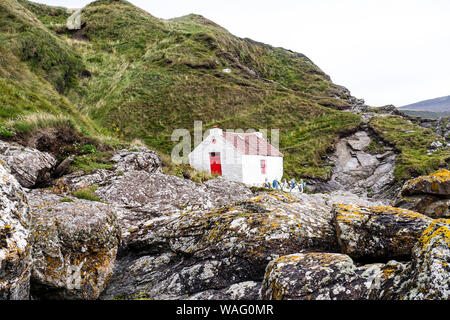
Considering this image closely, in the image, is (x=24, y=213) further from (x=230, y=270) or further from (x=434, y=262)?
(x=434, y=262)

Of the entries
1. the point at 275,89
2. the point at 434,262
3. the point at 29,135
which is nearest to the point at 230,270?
the point at 434,262

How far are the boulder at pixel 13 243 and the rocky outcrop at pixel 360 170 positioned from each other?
109 ft

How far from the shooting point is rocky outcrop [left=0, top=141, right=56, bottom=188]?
752cm

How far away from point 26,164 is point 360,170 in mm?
39015

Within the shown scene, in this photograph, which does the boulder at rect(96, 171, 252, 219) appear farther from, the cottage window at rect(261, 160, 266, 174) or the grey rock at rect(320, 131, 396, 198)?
the grey rock at rect(320, 131, 396, 198)

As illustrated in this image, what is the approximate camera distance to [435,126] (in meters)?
52.4

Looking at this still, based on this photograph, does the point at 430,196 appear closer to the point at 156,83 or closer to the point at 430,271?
the point at 430,271

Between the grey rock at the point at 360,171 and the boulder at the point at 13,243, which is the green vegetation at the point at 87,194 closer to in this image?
the boulder at the point at 13,243

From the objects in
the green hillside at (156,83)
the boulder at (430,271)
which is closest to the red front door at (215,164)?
the green hillside at (156,83)

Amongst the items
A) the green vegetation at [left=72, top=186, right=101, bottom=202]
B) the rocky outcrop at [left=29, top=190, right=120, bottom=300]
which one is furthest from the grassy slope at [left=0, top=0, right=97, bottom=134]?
the rocky outcrop at [left=29, top=190, right=120, bottom=300]

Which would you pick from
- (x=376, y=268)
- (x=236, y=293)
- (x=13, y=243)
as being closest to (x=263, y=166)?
(x=236, y=293)

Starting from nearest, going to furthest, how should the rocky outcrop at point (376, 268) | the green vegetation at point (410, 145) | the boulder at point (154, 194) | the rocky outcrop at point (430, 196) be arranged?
the rocky outcrop at point (376, 268), the boulder at point (154, 194), the rocky outcrop at point (430, 196), the green vegetation at point (410, 145)

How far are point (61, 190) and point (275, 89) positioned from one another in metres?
59.0

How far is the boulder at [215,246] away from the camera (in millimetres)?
4523
